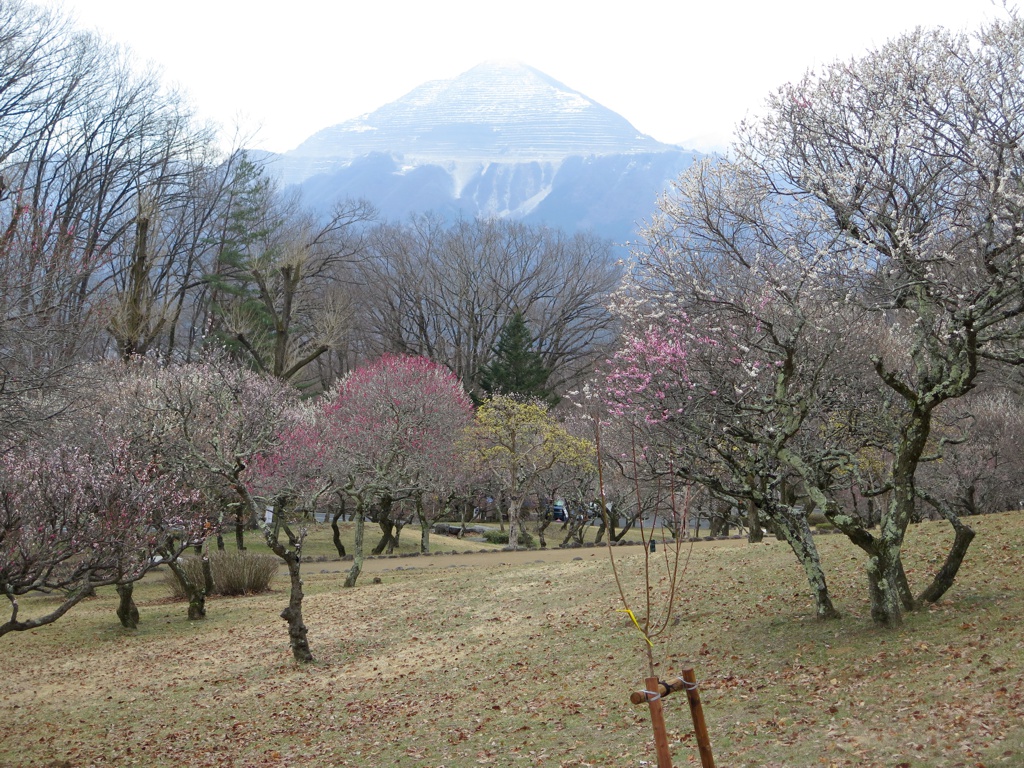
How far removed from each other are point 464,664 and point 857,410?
682cm

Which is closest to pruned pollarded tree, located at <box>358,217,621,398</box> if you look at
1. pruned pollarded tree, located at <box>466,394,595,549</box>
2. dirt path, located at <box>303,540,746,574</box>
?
pruned pollarded tree, located at <box>466,394,595,549</box>

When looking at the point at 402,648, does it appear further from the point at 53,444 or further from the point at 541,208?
the point at 541,208

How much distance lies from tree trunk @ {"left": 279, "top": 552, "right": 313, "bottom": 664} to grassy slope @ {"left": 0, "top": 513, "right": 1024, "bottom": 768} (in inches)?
15.6

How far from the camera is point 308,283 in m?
49.8

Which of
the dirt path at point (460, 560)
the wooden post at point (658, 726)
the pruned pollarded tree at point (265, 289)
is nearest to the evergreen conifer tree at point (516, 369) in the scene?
the pruned pollarded tree at point (265, 289)

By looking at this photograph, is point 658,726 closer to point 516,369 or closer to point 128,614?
point 128,614

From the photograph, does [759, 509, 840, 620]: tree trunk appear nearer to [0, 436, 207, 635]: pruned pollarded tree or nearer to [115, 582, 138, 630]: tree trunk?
[0, 436, 207, 635]: pruned pollarded tree

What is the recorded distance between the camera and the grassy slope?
7.51 metres

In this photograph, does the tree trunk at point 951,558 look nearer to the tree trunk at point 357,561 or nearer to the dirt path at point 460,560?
the tree trunk at point 357,561

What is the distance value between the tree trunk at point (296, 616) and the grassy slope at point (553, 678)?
40cm

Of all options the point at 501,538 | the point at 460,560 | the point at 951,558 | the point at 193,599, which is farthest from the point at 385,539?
the point at 951,558

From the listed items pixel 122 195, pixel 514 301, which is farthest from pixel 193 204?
pixel 514 301

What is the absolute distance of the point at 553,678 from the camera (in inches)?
445

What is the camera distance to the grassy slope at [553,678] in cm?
751
